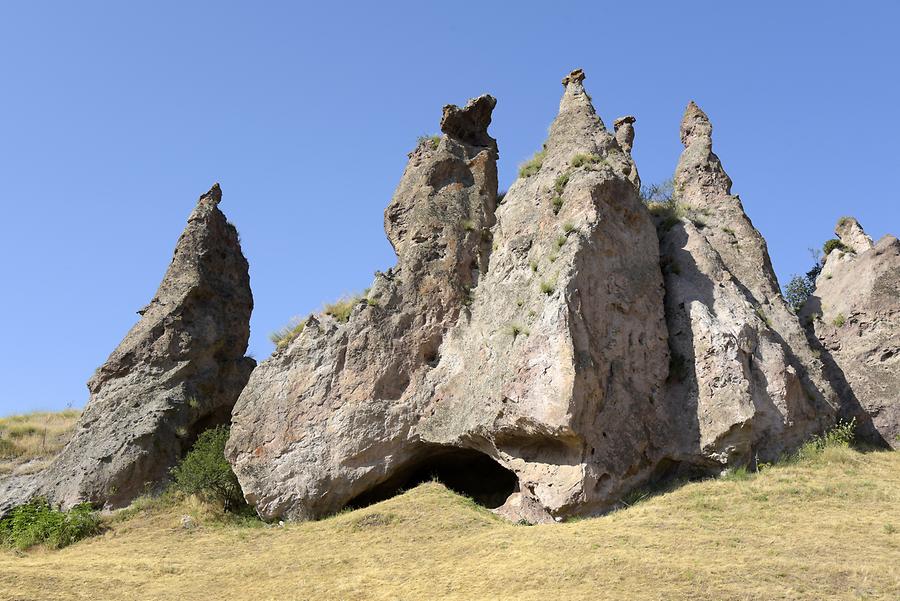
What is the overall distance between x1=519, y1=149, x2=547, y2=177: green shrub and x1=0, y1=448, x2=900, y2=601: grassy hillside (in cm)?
912

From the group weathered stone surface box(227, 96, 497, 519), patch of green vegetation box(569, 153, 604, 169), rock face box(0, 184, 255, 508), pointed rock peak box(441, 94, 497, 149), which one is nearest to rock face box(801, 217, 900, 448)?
patch of green vegetation box(569, 153, 604, 169)

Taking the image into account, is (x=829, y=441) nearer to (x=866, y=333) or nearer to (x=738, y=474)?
(x=738, y=474)

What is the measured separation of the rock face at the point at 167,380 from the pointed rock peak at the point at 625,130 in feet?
44.9

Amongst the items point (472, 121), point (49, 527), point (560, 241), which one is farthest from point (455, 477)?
point (472, 121)

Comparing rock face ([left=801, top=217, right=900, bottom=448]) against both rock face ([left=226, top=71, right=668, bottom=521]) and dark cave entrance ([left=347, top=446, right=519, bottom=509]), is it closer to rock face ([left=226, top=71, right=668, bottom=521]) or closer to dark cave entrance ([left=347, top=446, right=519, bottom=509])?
rock face ([left=226, top=71, right=668, bottom=521])

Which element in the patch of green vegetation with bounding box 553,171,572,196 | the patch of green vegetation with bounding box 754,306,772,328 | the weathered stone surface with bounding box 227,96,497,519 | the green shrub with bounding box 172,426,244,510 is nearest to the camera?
the weathered stone surface with bounding box 227,96,497,519

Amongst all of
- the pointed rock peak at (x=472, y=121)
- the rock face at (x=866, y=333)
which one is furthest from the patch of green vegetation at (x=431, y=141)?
the rock face at (x=866, y=333)

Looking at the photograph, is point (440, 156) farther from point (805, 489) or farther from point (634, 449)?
point (805, 489)

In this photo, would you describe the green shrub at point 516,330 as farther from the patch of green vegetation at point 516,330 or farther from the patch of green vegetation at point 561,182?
the patch of green vegetation at point 561,182

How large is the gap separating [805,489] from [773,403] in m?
2.19

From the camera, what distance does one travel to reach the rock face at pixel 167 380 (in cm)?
2022

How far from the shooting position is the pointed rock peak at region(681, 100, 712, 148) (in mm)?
24844

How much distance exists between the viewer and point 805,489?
578 inches


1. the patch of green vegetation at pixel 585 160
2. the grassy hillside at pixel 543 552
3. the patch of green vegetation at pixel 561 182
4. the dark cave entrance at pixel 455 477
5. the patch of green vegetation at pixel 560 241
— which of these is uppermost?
the patch of green vegetation at pixel 585 160
